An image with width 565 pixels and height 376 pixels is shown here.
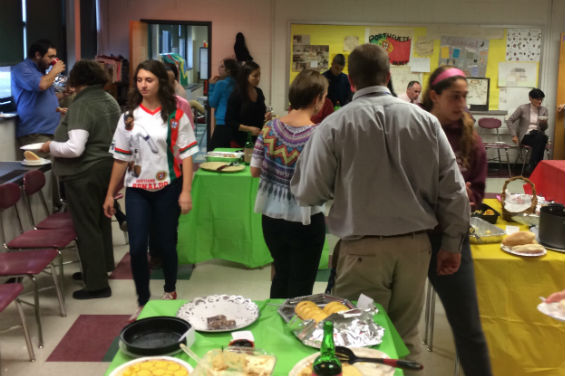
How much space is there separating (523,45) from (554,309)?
8059 mm

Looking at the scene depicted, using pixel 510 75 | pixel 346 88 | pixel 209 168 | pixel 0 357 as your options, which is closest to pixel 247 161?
pixel 209 168

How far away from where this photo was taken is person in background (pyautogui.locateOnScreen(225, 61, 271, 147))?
16.5 feet

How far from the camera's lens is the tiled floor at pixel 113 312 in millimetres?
2998

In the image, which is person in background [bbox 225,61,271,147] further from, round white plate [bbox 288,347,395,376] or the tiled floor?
round white plate [bbox 288,347,395,376]

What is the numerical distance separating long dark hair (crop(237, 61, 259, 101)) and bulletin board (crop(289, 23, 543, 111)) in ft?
13.5

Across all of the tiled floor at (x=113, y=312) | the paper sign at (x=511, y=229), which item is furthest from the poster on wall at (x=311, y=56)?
the paper sign at (x=511, y=229)

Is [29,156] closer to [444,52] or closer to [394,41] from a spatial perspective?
[394,41]

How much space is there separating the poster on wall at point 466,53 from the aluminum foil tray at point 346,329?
793 centimetres

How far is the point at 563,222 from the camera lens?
2539 millimetres

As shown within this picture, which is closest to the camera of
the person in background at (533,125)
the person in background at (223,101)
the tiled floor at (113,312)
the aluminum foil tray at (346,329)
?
the aluminum foil tray at (346,329)

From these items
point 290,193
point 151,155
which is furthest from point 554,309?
point 151,155

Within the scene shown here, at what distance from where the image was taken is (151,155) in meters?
3.06

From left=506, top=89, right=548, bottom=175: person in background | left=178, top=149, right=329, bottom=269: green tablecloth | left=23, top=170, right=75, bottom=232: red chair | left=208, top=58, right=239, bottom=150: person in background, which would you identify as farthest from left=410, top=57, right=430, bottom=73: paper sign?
left=23, top=170, right=75, bottom=232: red chair

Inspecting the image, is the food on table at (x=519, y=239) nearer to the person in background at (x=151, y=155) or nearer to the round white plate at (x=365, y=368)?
the round white plate at (x=365, y=368)
